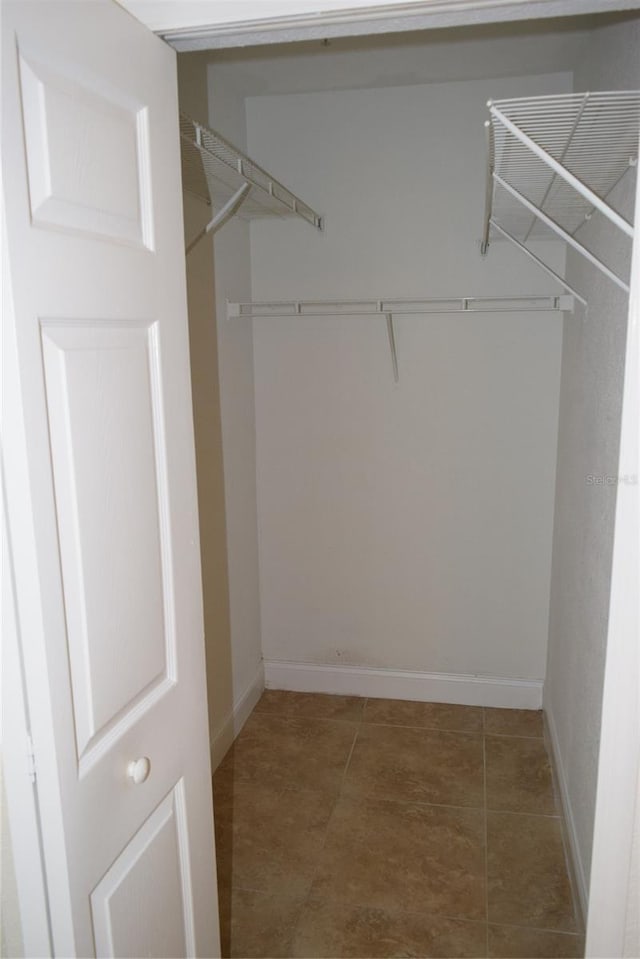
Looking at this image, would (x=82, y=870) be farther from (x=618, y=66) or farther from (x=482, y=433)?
(x=482, y=433)

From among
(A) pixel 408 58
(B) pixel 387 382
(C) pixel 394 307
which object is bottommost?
(B) pixel 387 382

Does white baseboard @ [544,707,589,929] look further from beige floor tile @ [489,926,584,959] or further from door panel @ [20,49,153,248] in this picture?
door panel @ [20,49,153,248]

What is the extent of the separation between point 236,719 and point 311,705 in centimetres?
39

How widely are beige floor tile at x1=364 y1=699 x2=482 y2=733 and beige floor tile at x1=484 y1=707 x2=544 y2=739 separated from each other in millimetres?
45

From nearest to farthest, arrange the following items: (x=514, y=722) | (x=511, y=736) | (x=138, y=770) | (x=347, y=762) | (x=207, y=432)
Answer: (x=138, y=770)
(x=207, y=432)
(x=347, y=762)
(x=511, y=736)
(x=514, y=722)

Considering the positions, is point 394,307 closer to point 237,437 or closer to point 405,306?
point 405,306

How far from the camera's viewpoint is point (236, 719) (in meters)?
2.93

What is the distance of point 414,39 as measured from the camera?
230cm

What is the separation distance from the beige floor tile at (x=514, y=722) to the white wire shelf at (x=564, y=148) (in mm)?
1948

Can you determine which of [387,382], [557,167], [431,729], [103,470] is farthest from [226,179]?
[431,729]

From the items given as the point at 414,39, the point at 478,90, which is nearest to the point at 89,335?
the point at 414,39

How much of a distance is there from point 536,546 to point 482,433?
52 centimetres

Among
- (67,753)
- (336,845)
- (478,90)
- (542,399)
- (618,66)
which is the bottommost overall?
(336,845)

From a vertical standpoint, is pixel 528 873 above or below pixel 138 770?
below
